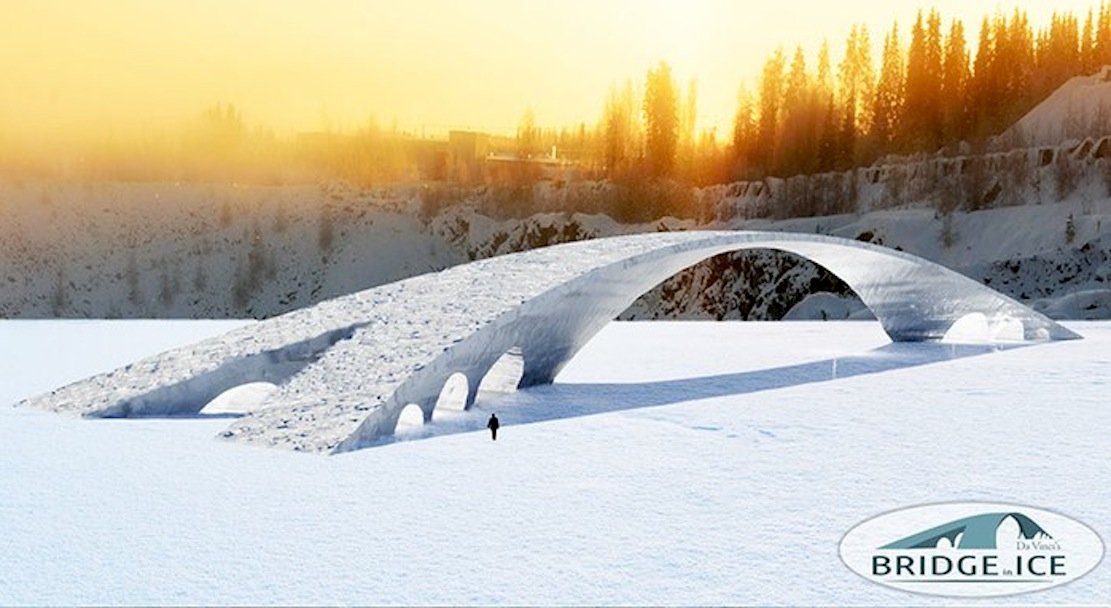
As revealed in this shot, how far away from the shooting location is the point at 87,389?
14430 mm

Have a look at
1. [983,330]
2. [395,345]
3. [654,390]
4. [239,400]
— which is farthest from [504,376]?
[983,330]

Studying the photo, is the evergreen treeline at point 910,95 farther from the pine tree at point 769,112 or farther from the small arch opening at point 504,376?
the small arch opening at point 504,376

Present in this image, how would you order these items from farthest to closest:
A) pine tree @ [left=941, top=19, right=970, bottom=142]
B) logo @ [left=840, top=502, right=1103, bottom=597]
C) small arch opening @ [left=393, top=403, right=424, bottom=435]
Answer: pine tree @ [left=941, top=19, right=970, bottom=142] < small arch opening @ [left=393, top=403, right=424, bottom=435] < logo @ [left=840, top=502, right=1103, bottom=597]

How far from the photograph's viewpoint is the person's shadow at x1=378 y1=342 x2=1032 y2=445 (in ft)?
43.7

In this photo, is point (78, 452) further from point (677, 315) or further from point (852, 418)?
point (677, 315)

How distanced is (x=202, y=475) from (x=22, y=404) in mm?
6770

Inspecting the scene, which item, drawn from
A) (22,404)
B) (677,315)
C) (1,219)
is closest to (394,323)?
(22,404)

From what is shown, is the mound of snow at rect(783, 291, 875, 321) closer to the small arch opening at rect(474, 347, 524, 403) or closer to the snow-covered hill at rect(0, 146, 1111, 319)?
the snow-covered hill at rect(0, 146, 1111, 319)

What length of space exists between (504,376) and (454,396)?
210 centimetres

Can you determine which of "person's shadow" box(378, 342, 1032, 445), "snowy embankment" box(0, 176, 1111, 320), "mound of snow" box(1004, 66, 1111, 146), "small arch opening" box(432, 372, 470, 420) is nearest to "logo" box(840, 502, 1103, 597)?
"person's shadow" box(378, 342, 1032, 445)

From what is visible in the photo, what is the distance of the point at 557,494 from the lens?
8.77 meters

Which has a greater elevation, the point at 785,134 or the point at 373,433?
the point at 785,134

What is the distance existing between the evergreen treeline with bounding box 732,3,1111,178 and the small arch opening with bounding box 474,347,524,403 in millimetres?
79802

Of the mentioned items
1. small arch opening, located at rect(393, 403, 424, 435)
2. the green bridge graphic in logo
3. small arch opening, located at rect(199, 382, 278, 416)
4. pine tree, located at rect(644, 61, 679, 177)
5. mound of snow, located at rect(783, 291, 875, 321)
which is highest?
pine tree, located at rect(644, 61, 679, 177)
